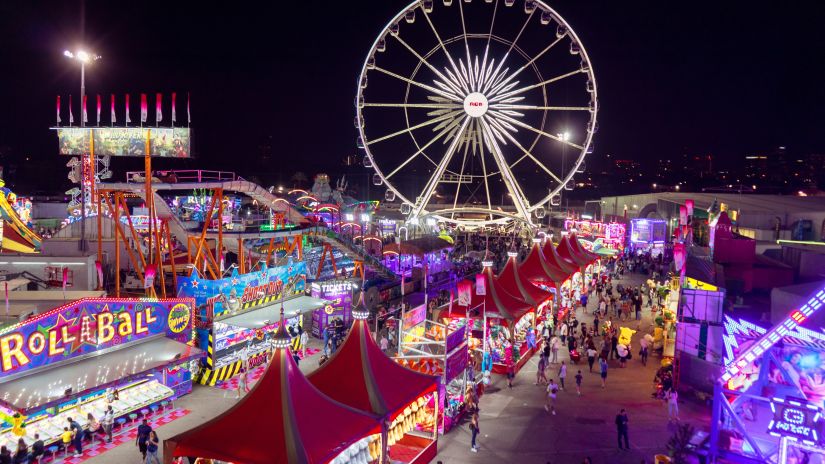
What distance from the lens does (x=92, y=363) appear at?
38.0 feet

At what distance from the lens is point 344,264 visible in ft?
89.5

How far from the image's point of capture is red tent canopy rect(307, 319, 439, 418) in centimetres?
974

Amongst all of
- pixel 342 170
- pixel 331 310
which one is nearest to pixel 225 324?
pixel 331 310

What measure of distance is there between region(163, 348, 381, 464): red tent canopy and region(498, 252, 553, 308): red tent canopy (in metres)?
9.85

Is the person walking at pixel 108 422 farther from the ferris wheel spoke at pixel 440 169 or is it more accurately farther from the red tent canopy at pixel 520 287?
the ferris wheel spoke at pixel 440 169

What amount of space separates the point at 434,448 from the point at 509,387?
4325 mm

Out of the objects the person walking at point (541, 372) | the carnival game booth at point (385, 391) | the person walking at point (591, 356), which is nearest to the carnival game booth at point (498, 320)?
the person walking at point (541, 372)

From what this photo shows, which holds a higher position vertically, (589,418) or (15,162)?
(15,162)

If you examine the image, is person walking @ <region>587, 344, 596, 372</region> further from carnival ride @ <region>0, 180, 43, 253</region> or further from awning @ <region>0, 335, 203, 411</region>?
carnival ride @ <region>0, 180, 43, 253</region>

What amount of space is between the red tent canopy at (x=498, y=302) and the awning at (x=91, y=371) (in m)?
7.43

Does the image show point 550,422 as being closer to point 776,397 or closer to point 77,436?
point 776,397

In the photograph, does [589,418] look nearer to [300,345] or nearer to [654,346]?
[654,346]

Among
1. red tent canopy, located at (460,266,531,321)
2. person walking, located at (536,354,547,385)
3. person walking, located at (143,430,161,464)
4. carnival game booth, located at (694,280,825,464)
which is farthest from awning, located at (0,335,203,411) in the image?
carnival game booth, located at (694,280,825,464)

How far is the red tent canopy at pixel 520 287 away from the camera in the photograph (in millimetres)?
18092
